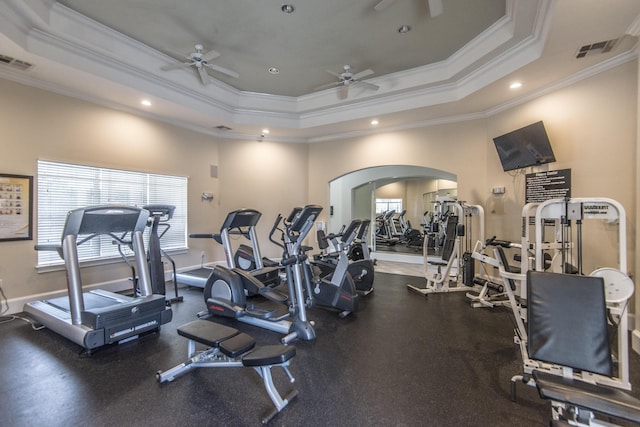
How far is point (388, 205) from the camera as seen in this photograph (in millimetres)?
9219

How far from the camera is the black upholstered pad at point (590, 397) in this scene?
135cm

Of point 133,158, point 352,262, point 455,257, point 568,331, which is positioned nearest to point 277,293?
point 352,262

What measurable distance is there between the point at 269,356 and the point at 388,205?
310 inches

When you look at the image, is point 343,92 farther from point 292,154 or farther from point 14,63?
point 14,63

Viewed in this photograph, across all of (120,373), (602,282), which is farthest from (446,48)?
(120,373)

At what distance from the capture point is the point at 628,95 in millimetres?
3383

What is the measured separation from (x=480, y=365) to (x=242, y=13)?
15.1 ft

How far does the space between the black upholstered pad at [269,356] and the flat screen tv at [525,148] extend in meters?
4.48

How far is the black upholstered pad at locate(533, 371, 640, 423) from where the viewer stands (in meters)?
1.35

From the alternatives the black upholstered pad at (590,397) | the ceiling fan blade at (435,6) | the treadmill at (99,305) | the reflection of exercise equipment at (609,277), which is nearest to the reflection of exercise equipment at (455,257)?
the reflection of exercise equipment at (609,277)

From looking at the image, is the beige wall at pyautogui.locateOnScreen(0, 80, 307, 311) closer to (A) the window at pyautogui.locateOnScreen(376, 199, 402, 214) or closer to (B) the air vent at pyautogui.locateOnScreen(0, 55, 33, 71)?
(B) the air vent at pyautogui.locateOnScreen(0, 55, 33, 71)

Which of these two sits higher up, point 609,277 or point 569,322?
point 609,277

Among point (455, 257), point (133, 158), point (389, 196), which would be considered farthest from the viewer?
point (389, 196)

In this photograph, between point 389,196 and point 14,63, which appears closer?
point 14,63
